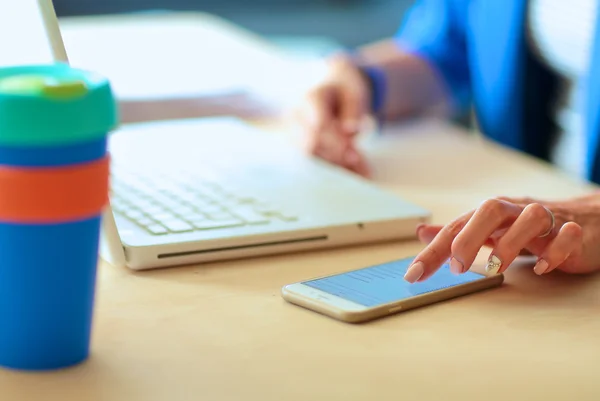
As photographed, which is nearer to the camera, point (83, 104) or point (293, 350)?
point (83, 104)

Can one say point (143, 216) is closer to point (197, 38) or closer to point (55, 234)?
point (55, 234)

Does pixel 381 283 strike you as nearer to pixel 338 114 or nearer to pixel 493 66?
pixel 338 114

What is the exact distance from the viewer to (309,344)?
607 mm

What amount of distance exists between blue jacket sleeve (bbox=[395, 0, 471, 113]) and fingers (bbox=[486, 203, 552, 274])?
826 mm

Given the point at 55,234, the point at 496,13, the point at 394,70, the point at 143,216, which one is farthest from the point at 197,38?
the point at 55,234

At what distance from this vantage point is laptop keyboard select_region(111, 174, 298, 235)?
2.55ft

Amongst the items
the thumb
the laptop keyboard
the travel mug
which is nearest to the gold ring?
the laptop keyboard

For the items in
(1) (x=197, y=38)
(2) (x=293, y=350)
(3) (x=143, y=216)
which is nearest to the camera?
(2) (x=293, y=350)

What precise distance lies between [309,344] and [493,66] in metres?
0.93

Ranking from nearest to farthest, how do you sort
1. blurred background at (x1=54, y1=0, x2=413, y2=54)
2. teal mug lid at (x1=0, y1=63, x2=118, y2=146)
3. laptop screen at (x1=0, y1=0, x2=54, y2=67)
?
teal mug lid at (x1=0, y1=63, x2=118, y2=146) → laptop screen at (x1=0, y1=0, x2=54, y2=67) → blurred background at (x1=54, y1=0, x2=413, y2=54)

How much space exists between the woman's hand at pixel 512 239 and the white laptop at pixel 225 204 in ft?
0.31

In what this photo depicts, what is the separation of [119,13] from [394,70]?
110cm

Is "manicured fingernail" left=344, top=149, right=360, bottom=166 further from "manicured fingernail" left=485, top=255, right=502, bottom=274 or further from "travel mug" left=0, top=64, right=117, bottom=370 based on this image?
"travel mug" left=0, top=64, right=117, bottom=370

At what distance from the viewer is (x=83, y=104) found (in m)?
0.47
